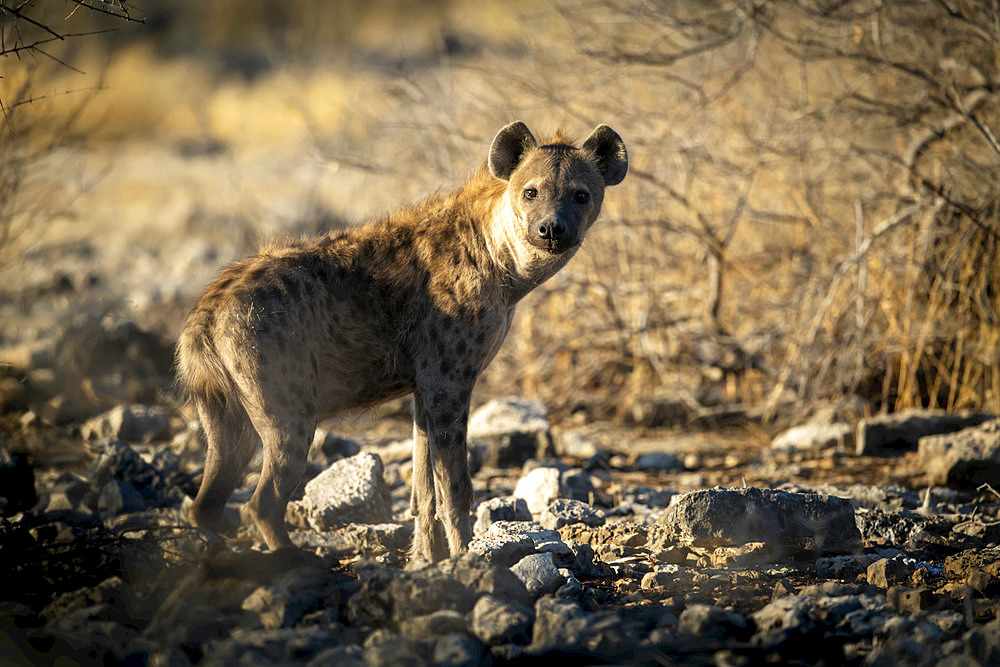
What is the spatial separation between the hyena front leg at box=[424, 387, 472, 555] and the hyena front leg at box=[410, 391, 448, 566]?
75 millimetres

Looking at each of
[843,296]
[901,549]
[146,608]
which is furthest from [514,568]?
[843,296]

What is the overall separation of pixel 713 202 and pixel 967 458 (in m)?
3.16

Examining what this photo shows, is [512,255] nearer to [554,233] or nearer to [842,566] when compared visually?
[554,233]

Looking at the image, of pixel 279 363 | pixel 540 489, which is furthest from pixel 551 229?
pixel 540 489

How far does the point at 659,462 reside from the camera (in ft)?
20.8

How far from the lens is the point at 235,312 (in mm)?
3805

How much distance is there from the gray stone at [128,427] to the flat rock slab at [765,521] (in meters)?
4.17

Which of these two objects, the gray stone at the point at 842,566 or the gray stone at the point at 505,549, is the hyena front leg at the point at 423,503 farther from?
the gray stone at the point at 842,566

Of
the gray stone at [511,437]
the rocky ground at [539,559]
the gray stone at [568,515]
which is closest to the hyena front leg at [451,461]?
the rocky ground at [539,559]

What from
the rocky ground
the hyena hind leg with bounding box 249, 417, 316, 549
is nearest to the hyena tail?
the hyena hind leg with bounding box 249, 417, 316, 549

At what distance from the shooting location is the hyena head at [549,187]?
13.7 feet

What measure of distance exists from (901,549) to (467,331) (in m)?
2.19

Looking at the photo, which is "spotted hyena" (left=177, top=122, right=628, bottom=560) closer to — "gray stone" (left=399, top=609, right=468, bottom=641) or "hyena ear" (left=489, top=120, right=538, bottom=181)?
"hyena ear" (left=489, top=120, right=538, bottom=181)

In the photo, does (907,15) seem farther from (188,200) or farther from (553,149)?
(188,200)
